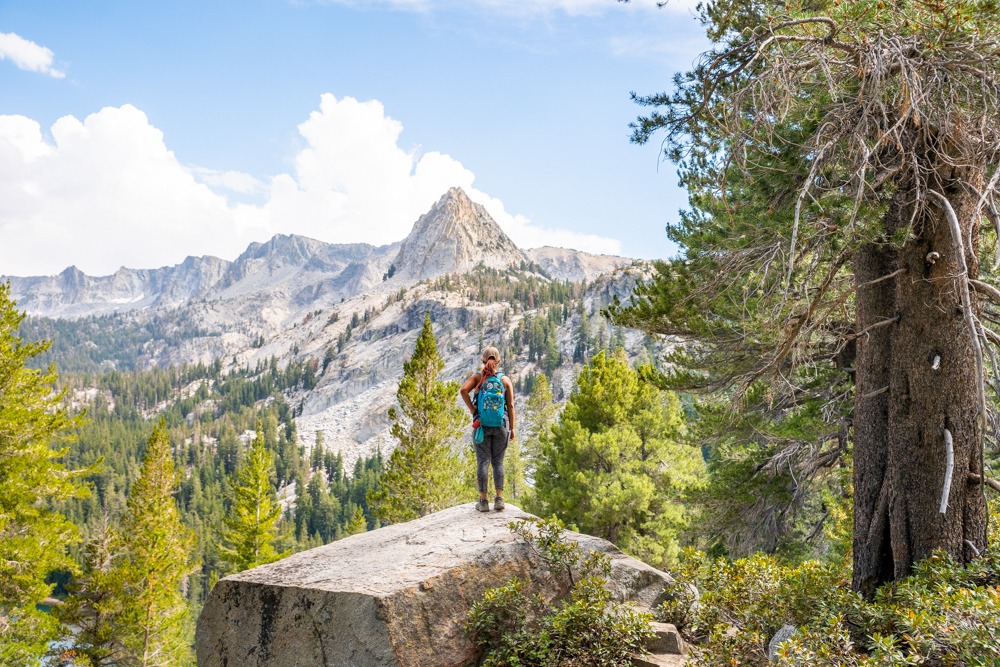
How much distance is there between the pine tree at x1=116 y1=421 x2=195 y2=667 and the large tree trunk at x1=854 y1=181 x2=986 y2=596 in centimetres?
2308

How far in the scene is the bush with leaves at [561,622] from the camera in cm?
581

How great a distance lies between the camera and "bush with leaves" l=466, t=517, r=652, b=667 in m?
5.81

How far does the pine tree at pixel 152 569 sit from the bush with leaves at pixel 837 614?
846 inches

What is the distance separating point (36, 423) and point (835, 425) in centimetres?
1651

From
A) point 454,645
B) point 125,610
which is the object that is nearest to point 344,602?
point 454,645

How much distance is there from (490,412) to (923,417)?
15.7ft

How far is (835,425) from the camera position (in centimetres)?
914

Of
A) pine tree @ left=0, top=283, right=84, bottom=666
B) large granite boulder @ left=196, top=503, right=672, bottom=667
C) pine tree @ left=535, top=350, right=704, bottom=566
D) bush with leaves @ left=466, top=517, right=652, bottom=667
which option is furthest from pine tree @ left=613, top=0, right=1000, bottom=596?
pine tree @ left=0, top=283, right=84, bottom=666

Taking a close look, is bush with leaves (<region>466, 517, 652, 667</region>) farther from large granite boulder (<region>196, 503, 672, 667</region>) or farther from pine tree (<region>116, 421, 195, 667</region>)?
pine tree (<region>116, 421, 195, 667</region>)

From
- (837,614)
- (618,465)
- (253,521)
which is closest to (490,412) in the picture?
(837,614)

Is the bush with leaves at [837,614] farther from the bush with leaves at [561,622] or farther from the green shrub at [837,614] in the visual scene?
the bush with leaves at [561,622]

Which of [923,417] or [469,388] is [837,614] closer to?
[923,417]

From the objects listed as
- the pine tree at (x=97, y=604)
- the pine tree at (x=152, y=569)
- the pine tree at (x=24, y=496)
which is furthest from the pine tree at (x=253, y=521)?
the pine tree at (x=24, y=496)

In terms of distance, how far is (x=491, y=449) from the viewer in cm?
827
